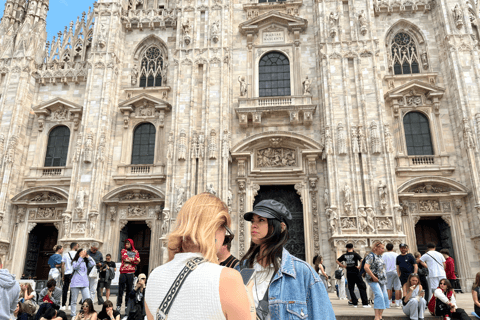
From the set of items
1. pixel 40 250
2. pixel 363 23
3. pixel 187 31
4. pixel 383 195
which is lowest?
pixel 40 250

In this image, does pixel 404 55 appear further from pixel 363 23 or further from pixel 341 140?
pixel 341 140

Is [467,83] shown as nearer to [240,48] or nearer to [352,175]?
[352,175]

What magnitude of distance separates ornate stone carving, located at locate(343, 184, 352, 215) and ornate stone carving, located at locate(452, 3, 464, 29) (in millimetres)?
10044

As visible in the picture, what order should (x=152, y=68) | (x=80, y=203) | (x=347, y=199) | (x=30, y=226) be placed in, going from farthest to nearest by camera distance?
1. (x=152, y=68)
2. (x=30, y=226)
3. (x=80, y=203)
4. (x=347, y=199)

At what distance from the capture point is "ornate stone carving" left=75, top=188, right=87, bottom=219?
55.7 ft

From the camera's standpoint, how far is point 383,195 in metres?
15.7

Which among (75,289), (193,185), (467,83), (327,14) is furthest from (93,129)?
(467,83)

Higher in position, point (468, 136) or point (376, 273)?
point (468, 136)

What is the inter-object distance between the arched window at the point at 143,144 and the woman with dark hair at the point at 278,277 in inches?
662

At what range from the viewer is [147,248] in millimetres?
18344

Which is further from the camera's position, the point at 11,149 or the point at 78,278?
the point at 11,149

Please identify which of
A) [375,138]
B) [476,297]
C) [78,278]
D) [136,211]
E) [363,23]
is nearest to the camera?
[476,297]

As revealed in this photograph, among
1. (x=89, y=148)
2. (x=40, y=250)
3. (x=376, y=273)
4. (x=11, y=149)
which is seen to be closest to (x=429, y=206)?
(x=376, y=273)

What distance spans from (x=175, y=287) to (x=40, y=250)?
2065cm
